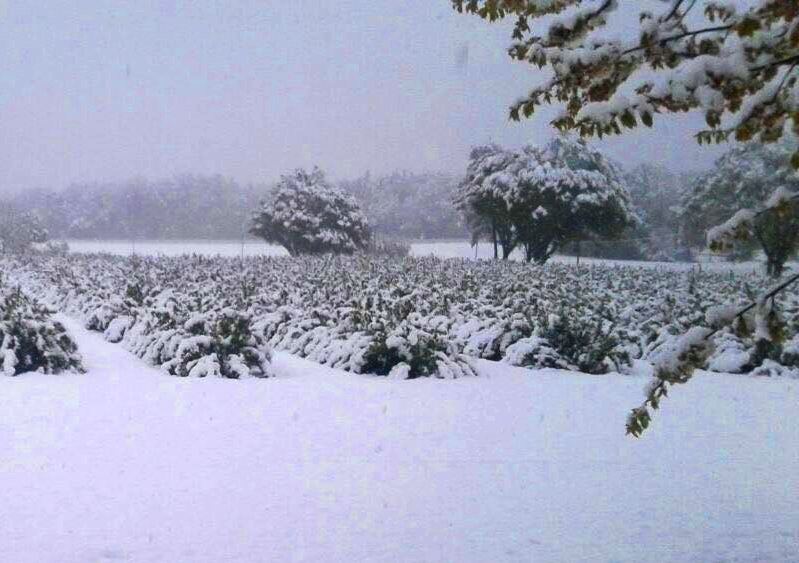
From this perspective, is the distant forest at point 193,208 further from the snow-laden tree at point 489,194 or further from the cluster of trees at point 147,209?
the snow-laden tree at point 489,194

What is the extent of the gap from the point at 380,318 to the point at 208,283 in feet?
26.8

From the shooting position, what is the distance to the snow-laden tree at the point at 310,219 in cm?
4219

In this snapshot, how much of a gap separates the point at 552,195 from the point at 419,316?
803 inches

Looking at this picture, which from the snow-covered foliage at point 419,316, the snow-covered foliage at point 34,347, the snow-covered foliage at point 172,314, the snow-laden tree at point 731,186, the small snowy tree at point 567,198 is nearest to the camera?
the snow-covered foliage at point 34,347

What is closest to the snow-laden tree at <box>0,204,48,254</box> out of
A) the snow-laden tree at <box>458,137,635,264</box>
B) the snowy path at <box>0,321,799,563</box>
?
the snow-laden tree at <box>458,137,635,264</box>

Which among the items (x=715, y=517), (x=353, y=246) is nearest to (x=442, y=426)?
(x=715, y=517)

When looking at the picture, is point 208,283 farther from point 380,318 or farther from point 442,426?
point 442,426

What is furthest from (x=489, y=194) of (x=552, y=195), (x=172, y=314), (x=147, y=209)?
(x=147, y=209)

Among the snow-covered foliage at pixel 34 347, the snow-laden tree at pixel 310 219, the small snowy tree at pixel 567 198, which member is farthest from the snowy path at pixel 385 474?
the snow-laden tree at pixel 310 219

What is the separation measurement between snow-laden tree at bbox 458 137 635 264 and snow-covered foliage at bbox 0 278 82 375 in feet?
75.9

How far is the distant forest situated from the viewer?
2793 inches

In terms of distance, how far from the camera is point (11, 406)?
699 cm

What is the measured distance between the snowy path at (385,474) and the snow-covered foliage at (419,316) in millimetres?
950

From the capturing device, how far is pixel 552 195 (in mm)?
31000
